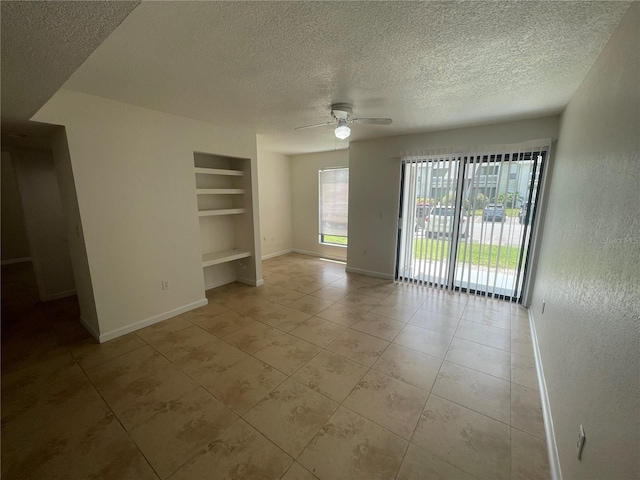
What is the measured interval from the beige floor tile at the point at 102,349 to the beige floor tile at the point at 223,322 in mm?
638

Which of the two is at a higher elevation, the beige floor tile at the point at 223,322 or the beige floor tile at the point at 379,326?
the beige floor tile at the point at 379,326

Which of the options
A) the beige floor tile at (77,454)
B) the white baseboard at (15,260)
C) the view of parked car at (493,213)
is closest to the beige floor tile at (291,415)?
the beige floor tile at (77,454)

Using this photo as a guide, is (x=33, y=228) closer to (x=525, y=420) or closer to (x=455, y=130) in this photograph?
(x=525, y=420)

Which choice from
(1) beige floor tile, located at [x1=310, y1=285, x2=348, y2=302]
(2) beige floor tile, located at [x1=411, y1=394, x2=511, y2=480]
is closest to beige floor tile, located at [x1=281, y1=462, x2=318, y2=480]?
(2) beige floor tile, located at [x1=411, y1=394, x2=511, y2=480]

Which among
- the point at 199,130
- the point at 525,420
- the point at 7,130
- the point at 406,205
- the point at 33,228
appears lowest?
the point at 525,420

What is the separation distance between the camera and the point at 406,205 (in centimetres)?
432

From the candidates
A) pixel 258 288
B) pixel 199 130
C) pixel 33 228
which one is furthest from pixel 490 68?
pixel 33 228

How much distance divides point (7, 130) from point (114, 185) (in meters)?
1.15

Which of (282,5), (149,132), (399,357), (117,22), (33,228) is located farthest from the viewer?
(33,228)

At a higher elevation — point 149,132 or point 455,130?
point 455,130

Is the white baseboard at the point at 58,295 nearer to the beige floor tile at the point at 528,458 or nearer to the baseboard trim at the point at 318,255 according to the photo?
the baseboard trim at the point at 318,255

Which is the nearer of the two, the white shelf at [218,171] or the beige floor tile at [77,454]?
the beige floor tile at [77,454]

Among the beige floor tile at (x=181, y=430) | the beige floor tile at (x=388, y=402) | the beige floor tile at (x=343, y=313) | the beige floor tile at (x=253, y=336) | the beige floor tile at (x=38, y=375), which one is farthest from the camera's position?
the beige floor tile at (x=343, y=313)

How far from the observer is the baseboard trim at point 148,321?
275 centimetres
